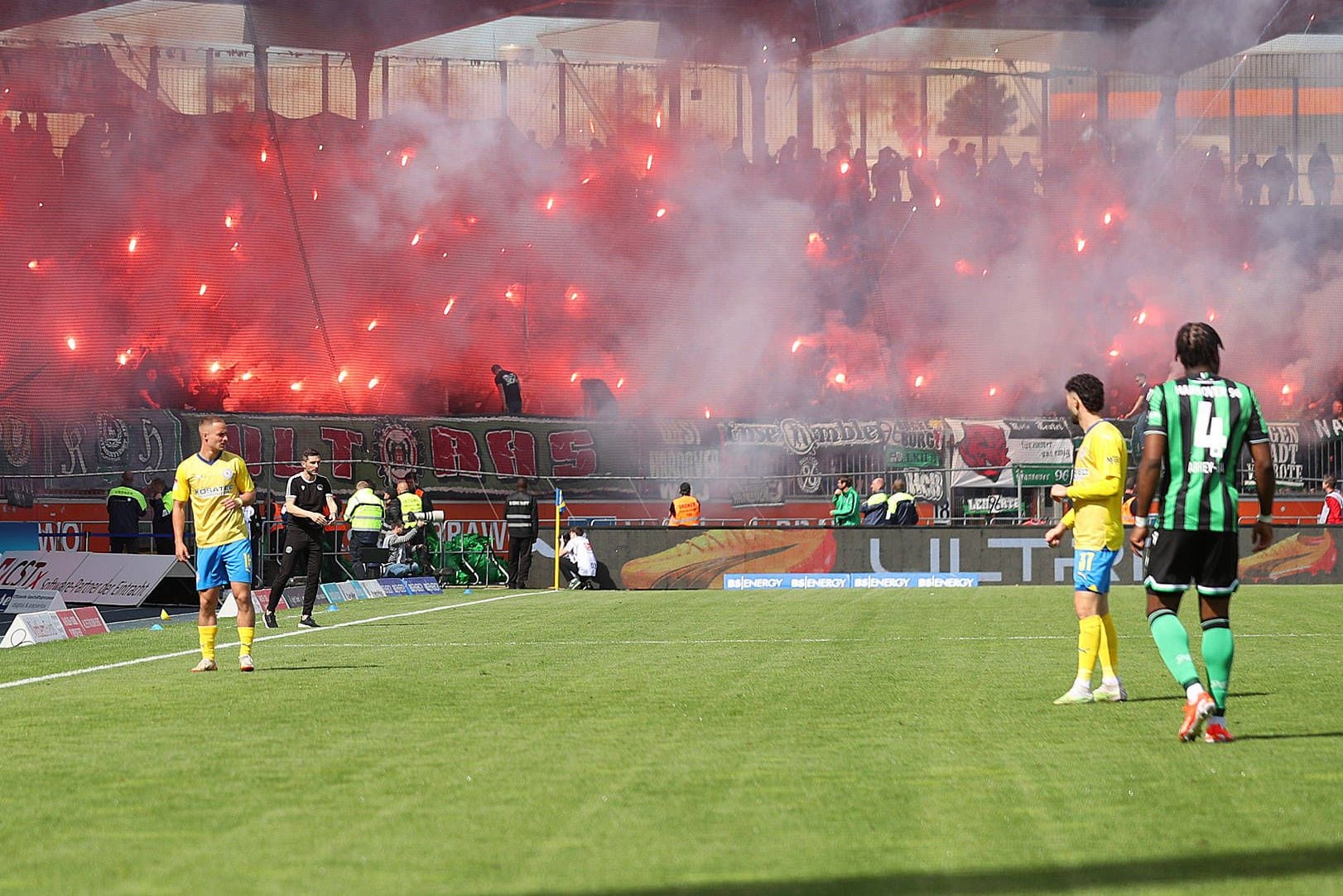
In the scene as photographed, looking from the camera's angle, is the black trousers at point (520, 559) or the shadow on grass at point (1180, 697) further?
the black trousers at point (520, 559)

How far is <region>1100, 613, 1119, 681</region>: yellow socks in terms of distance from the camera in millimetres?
9570

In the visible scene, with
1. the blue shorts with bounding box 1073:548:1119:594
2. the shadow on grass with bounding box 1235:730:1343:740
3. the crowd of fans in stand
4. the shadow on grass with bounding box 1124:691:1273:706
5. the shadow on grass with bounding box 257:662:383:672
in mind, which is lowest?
the shadow on grass with bounding box 257:662:383:672

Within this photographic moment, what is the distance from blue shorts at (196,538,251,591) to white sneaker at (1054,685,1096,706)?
259 inches

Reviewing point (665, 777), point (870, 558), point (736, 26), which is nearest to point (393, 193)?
point (736, 26)

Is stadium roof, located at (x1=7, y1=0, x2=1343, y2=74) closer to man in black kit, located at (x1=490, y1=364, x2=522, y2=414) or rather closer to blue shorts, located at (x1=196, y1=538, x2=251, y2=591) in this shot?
man in black kit, located at (x1=490, y1=364, x2=522, y2=414)

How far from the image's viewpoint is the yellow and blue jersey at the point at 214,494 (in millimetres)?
12391

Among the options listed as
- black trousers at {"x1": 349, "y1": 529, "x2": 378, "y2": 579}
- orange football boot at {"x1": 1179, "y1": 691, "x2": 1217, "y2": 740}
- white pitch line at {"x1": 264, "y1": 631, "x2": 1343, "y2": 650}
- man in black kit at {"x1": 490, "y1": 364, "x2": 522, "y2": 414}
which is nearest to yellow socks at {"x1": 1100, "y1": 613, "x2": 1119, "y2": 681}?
orange football boot at {"x1": 1179, "y1": 691, "x2": 1217, "y2": 740}

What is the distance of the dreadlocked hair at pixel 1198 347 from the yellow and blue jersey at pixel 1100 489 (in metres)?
1.62

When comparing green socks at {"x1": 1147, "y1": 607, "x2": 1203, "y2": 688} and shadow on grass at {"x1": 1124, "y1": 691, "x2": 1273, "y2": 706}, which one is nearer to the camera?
green socks at {"x1": 1147, "y1": 607, "x2": 1203, "y2": 688}

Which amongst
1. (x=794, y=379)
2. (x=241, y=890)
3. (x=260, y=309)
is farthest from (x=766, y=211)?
(x=241, y=890)

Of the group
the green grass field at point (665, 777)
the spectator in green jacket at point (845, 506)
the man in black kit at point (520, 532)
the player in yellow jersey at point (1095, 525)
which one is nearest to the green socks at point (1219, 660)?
the green grass field at point (665, 777)

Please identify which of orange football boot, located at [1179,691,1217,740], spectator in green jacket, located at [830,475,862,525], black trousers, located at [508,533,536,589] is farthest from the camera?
spectator in green jacket, located at [830,475,862,525]

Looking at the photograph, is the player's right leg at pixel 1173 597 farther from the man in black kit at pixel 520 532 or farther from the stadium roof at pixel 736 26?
the stadium roof at pixel 736 26

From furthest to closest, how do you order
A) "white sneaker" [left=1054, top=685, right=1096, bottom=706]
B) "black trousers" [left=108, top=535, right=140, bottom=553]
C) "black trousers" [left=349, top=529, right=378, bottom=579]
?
"black trousers" [left=108, top=535, right=140, bottom=553] → "black trousers" [left=349, top=529, right=378, bottom=579] → "white sneaker" [left=1054, top=685, right=1096, bottom=706]
